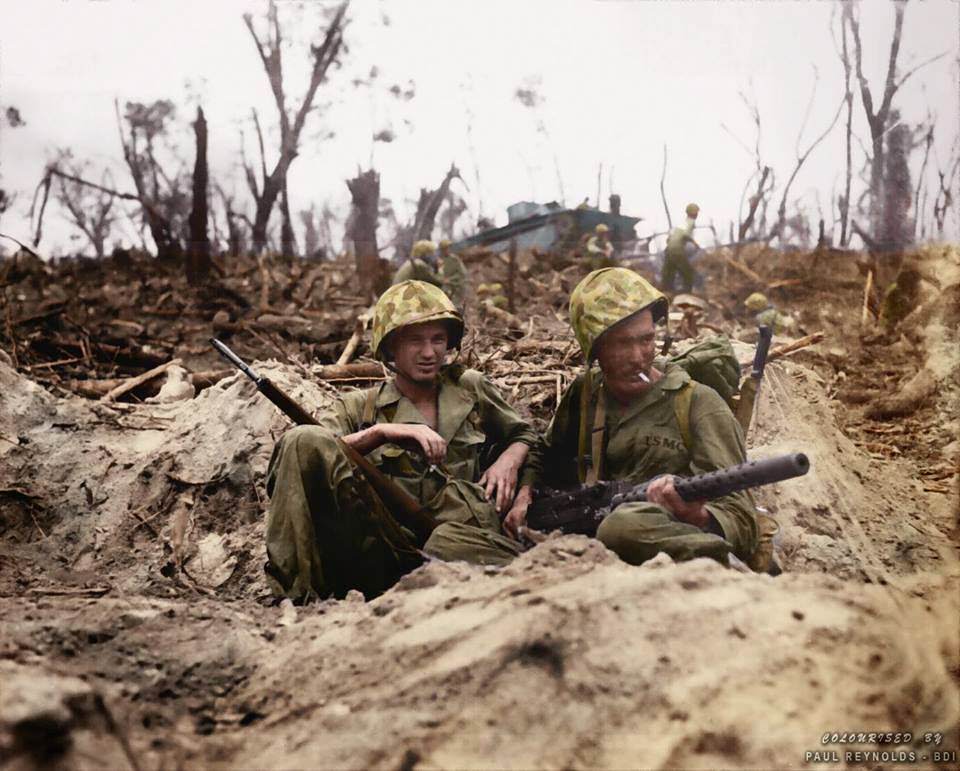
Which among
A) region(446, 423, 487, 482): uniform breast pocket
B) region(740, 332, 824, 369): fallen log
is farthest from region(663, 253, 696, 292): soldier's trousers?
region(446, 423, 487, 482): uniform breast pocket

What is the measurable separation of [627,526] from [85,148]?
5.45 metres

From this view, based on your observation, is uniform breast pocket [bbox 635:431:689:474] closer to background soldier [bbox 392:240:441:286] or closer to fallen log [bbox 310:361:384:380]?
fallen log [bbox 310:361:384:380]

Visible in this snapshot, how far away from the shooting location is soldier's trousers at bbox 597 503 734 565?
8.20ft

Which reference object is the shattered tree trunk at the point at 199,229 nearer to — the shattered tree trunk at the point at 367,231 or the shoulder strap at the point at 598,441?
the shattered tree trunk at the point at 367,231

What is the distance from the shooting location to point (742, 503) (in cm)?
280

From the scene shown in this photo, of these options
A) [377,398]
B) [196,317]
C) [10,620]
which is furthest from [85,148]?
[10,620]

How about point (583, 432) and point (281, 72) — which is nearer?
point (583, 432)

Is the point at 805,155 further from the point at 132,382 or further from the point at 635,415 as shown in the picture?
the point at 132,382

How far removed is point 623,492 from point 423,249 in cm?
624

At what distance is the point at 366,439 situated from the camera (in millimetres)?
3127

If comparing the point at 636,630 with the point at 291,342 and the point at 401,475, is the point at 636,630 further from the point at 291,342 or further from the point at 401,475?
the point at 291,342

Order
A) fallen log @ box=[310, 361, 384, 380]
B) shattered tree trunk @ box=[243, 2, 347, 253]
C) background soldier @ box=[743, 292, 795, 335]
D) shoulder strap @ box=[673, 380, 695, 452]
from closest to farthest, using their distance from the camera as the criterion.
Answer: shoulder strap @ box=[673, 380, 695, 452], background soldier @ box=[743, 292, 795, 335], shattered tree trunk @ box=[243, 2, 347, 253], fallen log @ box=[310, 361, 384, 380]

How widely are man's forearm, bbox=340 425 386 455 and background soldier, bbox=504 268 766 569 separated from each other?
634 millimetres

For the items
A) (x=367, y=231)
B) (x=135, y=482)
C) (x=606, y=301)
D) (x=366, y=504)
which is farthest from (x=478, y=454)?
(x=367, y=231)
